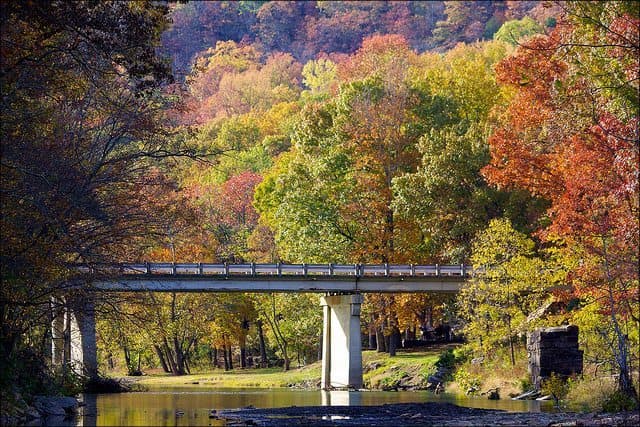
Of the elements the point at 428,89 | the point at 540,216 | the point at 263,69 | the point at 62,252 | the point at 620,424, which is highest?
the point at 263,69

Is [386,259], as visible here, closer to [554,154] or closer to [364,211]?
[364,211]

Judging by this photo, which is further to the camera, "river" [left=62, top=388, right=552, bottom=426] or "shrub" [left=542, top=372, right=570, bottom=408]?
"shrub" [left=542, top=372, right=570, bottom=408]

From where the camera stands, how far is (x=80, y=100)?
121 ft

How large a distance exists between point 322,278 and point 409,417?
30.6m

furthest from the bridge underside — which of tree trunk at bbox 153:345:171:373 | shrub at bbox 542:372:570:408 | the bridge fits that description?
tree trunk at bbox 153:345:171:373

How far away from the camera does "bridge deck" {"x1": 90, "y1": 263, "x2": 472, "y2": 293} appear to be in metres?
63.9

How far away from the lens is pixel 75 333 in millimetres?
58594

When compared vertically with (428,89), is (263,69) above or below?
above

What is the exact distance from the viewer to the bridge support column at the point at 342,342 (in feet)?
214

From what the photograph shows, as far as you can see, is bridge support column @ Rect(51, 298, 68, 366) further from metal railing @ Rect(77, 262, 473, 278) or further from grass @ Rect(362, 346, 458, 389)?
grass @ Rect(362, 346, 458, 389)

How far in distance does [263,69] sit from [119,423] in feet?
471

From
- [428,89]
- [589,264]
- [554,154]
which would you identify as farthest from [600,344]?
[428,89]

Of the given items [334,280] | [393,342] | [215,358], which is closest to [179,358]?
[215,358]

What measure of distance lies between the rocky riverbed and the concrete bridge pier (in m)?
5.30
